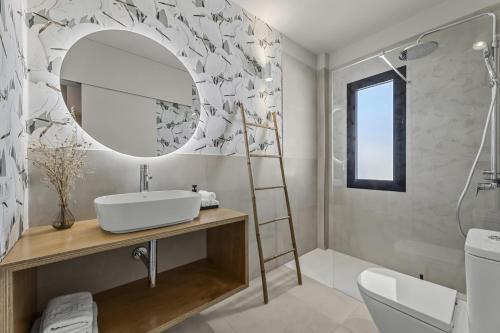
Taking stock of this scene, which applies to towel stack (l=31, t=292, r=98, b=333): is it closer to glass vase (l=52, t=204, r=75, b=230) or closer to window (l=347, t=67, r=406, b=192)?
glass vase (l=52, t=204, r=75, b=230)

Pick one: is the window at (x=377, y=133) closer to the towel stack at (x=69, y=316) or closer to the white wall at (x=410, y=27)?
the white wall at (x=410, y=27)

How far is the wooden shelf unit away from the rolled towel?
0.09 meters

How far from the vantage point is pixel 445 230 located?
1871 millimetres

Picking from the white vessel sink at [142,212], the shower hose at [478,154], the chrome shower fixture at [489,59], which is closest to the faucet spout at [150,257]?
the white vessel sink at [142,212]

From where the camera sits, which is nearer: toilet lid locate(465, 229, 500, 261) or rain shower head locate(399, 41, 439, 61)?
toilet lid locate(465, 229, 500, 261)

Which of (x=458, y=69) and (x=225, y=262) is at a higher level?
(x=458, y=69)

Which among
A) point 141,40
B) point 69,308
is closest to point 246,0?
point 141,40

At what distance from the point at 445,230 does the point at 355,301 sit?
3.19ft

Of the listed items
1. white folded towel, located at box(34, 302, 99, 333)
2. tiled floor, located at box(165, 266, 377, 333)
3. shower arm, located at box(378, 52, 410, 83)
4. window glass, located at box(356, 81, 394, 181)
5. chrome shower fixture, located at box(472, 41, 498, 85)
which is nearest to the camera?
white folded towel, located at box(34, 302, 99, 333)

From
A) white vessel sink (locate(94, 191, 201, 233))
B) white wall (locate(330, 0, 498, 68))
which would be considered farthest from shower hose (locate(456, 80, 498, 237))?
white vessel sink (locate(94, 191, 201, 233))

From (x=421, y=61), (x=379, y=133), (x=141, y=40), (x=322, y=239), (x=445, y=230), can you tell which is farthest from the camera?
(x=322, y=239)

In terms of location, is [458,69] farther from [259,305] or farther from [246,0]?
[259,305]

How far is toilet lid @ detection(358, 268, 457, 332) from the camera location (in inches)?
43.7

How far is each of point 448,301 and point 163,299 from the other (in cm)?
160
